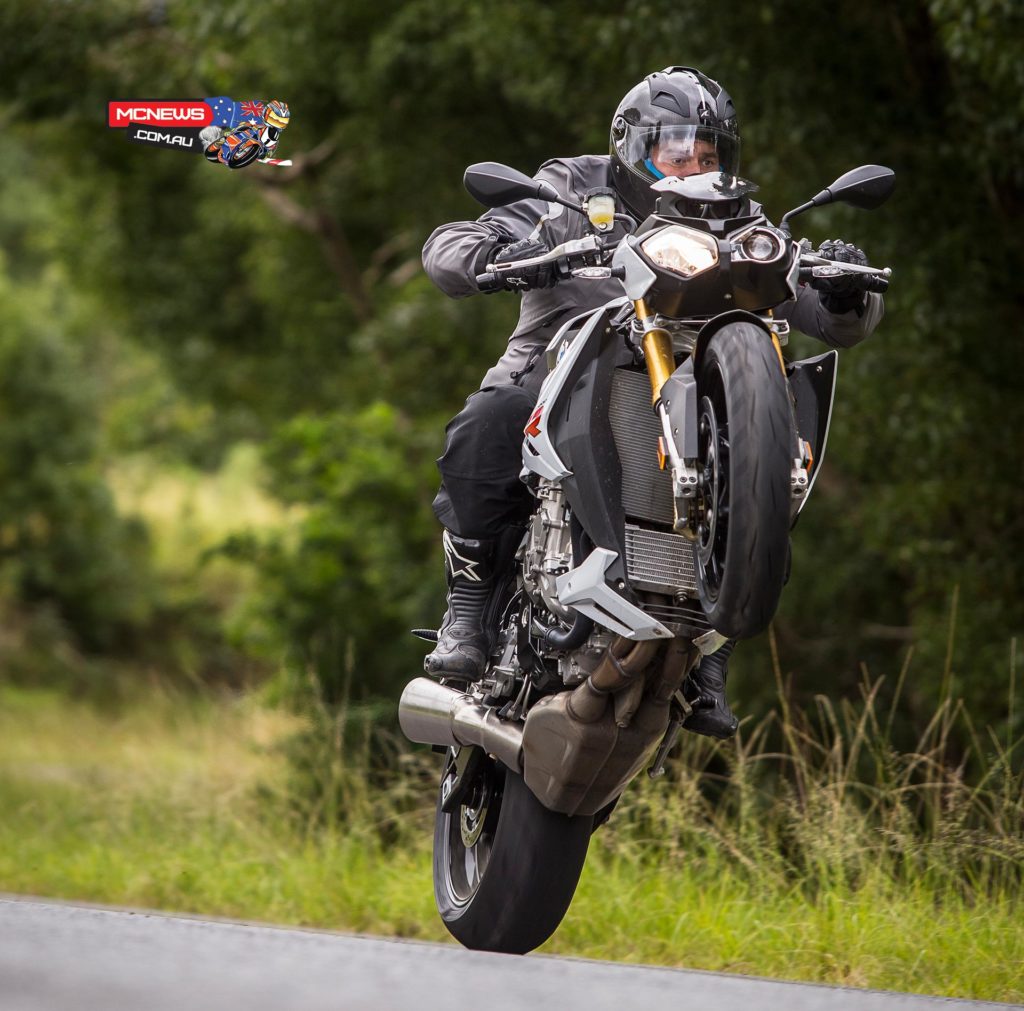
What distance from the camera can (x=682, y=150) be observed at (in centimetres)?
454

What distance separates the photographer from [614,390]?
450cm

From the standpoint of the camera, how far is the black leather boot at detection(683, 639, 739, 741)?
191 inches

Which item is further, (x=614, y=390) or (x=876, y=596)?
(x=876, y=596)

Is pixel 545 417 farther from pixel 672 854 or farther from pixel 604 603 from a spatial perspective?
pixel 672 854

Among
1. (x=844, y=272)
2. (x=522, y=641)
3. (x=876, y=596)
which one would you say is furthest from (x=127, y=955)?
(x=876, y=596)

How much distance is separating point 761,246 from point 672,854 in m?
2.75

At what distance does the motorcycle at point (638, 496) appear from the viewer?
3971 millimetres

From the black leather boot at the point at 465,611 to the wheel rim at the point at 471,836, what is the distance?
1.43ft

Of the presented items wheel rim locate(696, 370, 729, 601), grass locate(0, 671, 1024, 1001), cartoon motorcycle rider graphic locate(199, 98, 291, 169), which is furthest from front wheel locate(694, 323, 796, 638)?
cartoon motorcycle rider graphic locate(199, 98, 291, 169)

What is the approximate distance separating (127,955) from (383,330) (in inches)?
504

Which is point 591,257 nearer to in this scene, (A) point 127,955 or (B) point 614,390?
(B) point 614,390

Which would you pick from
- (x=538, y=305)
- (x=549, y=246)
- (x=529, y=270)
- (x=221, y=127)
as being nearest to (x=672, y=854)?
(x=538, y=305)

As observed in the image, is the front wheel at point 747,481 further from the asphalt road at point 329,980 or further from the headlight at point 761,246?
the asphalt road at point 329,980

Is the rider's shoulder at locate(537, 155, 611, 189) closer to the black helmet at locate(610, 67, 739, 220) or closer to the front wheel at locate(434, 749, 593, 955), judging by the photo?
the black helmet at locate(610, 67, 739, 220)
